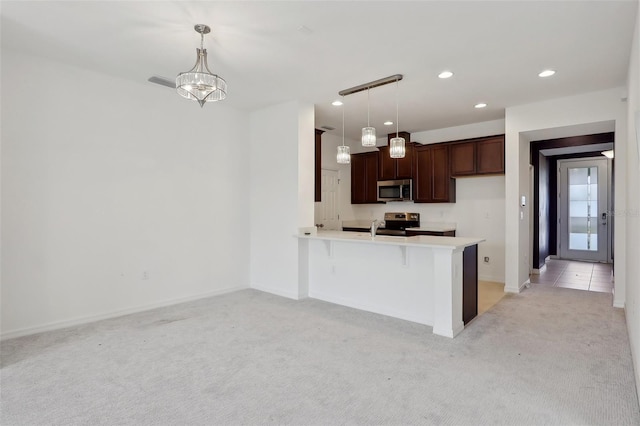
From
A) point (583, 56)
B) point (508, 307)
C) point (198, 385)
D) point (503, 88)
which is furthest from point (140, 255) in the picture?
point (583, 56)

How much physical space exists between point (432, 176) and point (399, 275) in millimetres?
2777

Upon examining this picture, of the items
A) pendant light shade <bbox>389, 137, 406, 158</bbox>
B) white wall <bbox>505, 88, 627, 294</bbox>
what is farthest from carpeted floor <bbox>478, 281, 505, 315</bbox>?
pendant light shade <bbox>389, 137, 406, 158</bbox>

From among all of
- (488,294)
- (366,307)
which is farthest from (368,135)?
(488,294)

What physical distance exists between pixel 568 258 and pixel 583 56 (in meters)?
6.34

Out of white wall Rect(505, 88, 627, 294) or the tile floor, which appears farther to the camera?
the tile floor

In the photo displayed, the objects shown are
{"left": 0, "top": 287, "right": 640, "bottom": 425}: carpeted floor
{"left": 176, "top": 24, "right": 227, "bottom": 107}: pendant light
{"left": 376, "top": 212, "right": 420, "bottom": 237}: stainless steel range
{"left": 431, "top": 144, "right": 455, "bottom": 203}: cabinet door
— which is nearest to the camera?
{"left": 0, "top": 287, "right": 640, "bottom": 425}: carpeted floor

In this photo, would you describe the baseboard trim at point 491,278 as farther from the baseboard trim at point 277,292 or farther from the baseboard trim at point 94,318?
the baseboard trim at point 94,318

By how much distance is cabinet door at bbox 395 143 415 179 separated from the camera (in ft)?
20.6

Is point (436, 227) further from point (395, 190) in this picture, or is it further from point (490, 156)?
point (490, 156)

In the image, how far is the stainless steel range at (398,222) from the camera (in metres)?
6.38

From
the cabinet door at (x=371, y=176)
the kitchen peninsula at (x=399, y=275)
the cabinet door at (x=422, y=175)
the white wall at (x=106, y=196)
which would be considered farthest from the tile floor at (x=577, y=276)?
the white wall at (x=106, y=196)

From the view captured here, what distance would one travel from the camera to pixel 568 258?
8.07m

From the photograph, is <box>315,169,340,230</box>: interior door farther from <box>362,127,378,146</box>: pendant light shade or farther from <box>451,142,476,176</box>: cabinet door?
<box>362,127,378,146</box>: pendant light shade

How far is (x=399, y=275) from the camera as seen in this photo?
388 cm
